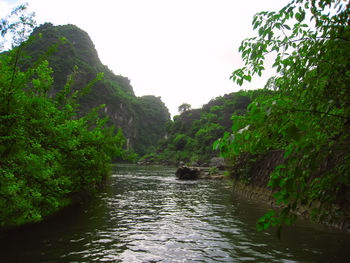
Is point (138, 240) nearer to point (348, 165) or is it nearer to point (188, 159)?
point (348, 165)

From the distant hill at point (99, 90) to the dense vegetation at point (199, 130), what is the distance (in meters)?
43.1

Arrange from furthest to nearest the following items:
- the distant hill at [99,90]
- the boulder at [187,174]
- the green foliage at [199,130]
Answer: the distant hill at [99,90] < the green foliage at [199,130] < the boulder at [187,174]

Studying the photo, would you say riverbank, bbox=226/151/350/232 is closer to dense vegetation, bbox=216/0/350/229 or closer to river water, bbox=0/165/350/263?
river water, bbox=0/165/350/263

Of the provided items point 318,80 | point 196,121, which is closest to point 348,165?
point 318,80

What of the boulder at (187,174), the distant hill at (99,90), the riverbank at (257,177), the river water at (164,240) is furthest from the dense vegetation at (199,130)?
the river water at (164,240)

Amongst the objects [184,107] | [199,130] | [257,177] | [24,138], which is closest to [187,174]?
[257,177]

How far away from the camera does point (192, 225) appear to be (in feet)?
29.6

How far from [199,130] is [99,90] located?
74558 mm

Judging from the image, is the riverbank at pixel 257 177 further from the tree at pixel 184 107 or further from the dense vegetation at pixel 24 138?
the tree at pixel 184 107

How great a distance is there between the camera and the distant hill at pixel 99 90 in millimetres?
112500

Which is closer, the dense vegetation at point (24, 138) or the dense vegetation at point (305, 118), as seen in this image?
the dense vegetation at point (305, 118)

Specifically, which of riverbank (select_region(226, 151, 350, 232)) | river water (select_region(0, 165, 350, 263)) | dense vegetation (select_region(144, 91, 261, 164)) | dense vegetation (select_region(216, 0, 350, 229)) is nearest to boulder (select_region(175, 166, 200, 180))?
riverbank (select_region(226, 151, 350, 232))

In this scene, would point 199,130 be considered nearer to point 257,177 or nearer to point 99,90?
point 257,177

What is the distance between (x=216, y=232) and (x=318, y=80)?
692 cm
